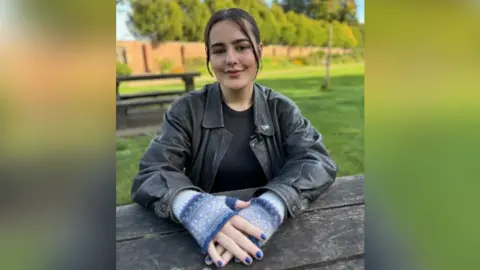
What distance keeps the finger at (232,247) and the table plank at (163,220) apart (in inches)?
3.3

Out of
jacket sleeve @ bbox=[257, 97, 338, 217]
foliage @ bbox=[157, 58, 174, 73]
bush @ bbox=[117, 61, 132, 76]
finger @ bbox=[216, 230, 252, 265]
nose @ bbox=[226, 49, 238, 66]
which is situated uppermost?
foliage @ bbox=[157, 58, 174, 73]

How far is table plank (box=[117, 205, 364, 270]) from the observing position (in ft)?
1.61

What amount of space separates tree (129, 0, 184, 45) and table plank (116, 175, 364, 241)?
0.44m

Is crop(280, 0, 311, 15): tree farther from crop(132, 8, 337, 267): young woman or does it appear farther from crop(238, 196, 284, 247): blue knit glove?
crop(238, 196, 284, 247): blue knit glove

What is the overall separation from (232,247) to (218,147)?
262 millimetres

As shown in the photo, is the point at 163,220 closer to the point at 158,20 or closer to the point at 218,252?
the point at 218,252

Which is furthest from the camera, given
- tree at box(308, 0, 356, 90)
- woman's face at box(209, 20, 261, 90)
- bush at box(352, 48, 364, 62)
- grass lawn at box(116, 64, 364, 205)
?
grass lawn at box(116, 64, 364, 205)

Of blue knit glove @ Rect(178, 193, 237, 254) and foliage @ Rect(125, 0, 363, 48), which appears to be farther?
foliage @ Rect(125, 0, 363, 48)

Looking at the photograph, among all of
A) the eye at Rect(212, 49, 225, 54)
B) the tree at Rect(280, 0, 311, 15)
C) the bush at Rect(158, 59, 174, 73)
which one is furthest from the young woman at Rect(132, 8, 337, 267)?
the bush at Rect(158, 59, 174, 73)

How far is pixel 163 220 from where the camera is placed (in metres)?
0.60
